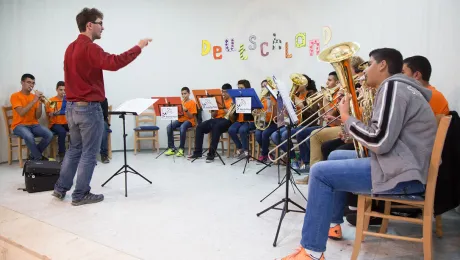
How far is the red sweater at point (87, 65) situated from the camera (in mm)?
3578

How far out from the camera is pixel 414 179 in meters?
2.03

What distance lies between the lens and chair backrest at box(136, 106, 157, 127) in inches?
297

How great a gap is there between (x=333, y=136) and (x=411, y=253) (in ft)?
5.68

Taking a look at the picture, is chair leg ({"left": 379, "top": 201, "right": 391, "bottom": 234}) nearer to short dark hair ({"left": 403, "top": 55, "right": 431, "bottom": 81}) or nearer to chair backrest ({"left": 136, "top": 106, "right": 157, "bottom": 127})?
short dark hair ({"left": 403, "top": 55, "right": 431, "bottom": 81})

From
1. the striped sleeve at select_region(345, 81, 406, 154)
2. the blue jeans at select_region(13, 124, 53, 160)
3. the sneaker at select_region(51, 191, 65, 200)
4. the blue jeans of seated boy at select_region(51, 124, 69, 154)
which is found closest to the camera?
the striped sleeve at select_region(345, 81, 406, 154)

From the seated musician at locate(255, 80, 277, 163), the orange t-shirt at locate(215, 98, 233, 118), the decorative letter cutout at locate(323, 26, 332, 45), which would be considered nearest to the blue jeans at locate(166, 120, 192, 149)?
the orange t-shirt at locate(215, 98, 233, 118)

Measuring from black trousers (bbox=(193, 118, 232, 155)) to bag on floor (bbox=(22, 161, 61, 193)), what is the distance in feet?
8.88

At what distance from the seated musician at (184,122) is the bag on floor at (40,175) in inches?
108

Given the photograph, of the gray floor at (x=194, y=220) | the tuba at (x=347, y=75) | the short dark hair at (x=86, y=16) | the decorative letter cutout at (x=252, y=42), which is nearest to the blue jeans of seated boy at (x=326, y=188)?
the tuba at (x=347, y=75)

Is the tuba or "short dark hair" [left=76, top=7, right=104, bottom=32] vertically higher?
"short dark hair" [left=76, top=7, right=104, bottom=32]

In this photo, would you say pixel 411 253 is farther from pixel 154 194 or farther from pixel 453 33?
pixel 154 194

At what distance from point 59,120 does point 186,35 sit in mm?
2995

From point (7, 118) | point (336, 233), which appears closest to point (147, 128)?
point (7, 118)

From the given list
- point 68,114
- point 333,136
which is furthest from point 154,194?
point 333,136
